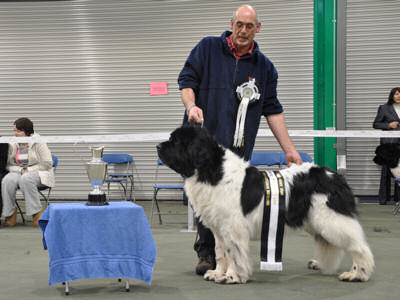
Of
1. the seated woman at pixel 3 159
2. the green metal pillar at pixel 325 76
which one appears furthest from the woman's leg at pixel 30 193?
the green metal pillar at pixel 325 76

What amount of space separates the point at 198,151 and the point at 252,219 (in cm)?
61

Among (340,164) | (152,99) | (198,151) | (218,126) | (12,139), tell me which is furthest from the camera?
(152,99)

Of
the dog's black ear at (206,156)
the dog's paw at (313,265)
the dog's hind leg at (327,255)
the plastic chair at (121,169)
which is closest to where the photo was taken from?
the dog's black ear at (206,156)

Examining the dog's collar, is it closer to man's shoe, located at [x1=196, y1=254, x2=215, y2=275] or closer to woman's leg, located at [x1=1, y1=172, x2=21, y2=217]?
→ man's shoe, located at [x1=196, y1=254, x2=215, y2=275]

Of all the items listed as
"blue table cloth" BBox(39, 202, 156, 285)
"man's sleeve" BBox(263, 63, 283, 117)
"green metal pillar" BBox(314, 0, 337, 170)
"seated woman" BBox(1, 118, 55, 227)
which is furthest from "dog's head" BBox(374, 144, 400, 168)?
A: "blue table cloth" BBox(39, 202, 156, 285)

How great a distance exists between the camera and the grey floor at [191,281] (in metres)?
3.22

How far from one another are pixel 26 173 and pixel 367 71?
6507 millimetres

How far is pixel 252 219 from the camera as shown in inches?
135

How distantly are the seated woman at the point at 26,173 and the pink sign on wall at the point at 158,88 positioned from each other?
140 inches

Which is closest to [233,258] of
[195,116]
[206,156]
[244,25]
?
[206,156]

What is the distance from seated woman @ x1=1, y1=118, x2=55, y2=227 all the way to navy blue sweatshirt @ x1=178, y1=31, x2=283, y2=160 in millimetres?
3621

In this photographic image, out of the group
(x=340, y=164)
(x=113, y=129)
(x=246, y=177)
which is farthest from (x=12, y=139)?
(x=340, y=164)

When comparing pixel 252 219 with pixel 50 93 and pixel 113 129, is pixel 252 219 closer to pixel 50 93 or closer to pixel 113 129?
pixel 113 129

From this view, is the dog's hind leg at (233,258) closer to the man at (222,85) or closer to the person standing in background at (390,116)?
the man at (222,85)
